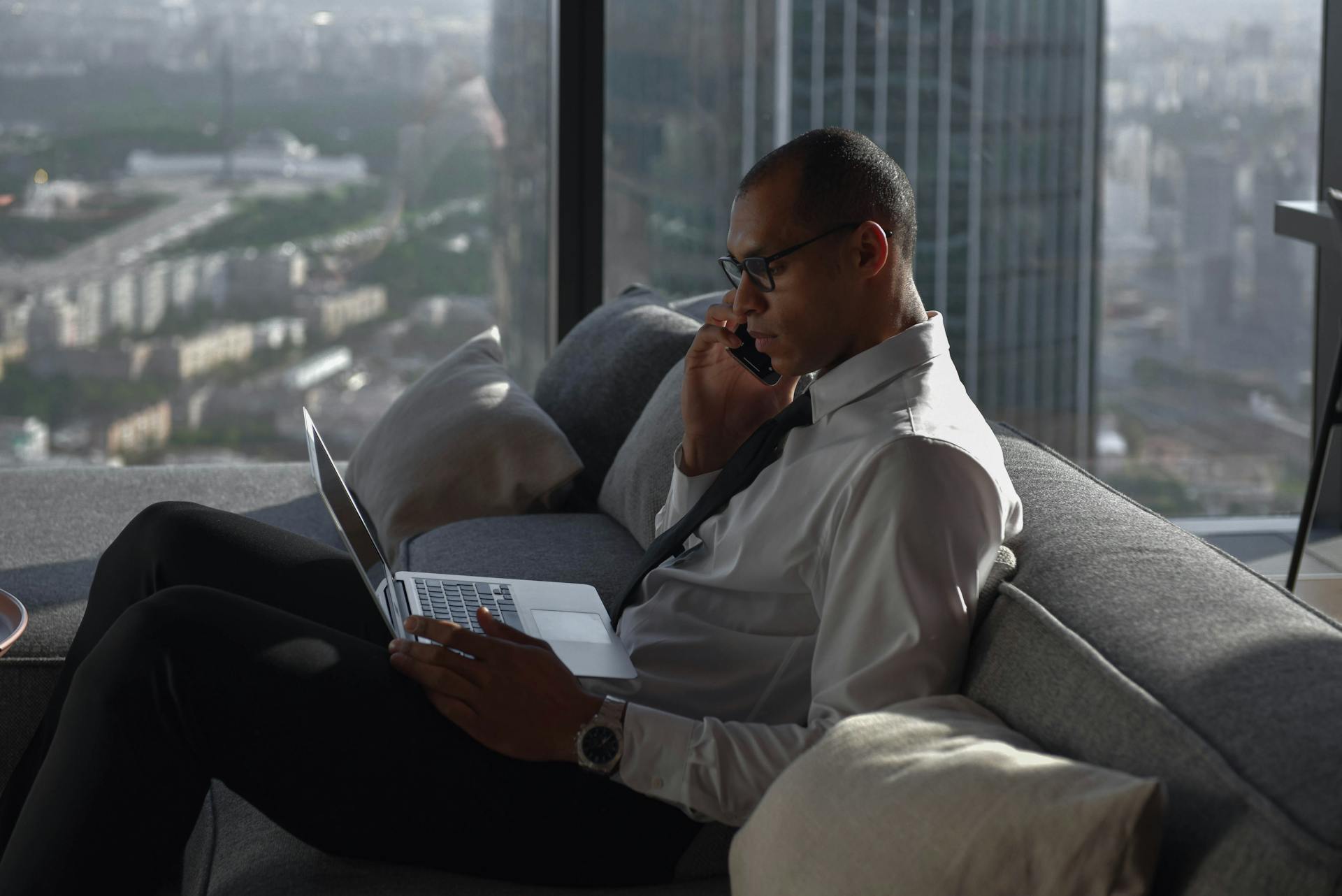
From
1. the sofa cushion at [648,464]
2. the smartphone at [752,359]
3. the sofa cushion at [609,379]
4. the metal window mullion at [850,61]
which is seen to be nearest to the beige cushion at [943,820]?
the smartphone at [752,359]

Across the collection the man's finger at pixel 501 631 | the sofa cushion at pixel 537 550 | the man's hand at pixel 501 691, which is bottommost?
the sofa cushion at pixel 537 550

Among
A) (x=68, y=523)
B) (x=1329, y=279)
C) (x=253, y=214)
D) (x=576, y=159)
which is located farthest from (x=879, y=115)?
(x=68, y=523)

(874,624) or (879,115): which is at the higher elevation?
(879,115)

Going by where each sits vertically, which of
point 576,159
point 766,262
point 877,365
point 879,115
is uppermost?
Answer: point 879,115

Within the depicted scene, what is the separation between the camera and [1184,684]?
3.47ft

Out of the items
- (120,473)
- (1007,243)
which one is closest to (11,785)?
(120,473)

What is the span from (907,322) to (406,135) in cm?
252

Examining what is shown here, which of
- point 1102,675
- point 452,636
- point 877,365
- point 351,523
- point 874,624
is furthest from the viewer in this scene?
point 351,523

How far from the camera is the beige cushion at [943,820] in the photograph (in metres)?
0.92

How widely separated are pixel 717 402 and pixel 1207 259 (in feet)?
8.44

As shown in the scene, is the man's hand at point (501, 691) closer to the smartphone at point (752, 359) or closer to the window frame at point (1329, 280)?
the smartphone at point (752, 359)

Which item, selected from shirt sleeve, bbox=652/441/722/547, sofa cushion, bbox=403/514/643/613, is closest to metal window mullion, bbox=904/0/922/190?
sofa cushion, bbox=403/514/643/613

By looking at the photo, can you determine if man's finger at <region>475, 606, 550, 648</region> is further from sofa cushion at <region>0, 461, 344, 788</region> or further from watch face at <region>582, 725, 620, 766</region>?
sofa cushion at <region>0, 461, 344, 788</region>

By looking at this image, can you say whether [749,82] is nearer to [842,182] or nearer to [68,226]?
[68,226]
